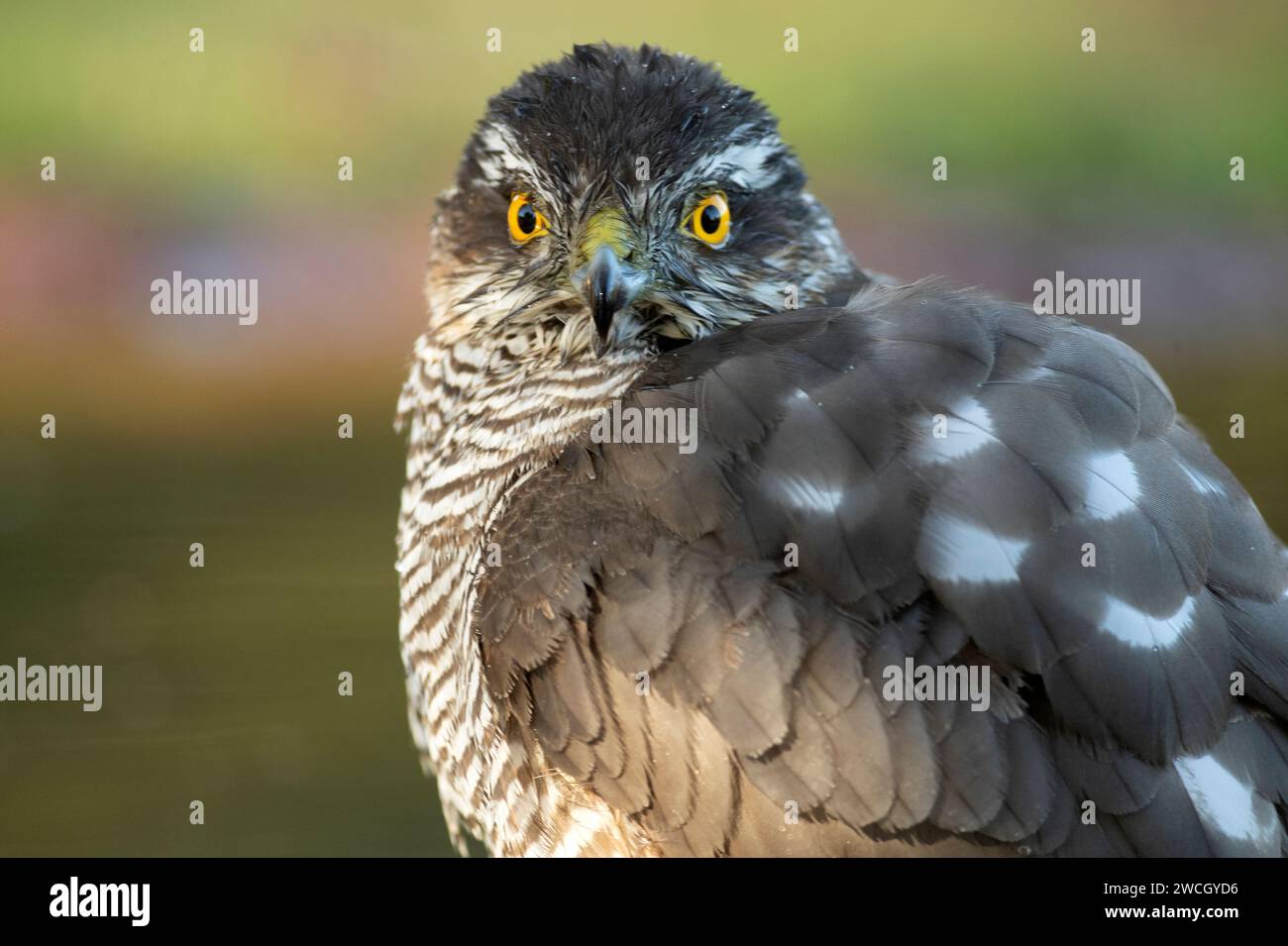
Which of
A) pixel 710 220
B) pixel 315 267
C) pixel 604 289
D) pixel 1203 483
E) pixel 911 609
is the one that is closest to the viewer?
pixel 911 609

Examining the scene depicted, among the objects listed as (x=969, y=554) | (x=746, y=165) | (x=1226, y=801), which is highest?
(x=746, y=165)

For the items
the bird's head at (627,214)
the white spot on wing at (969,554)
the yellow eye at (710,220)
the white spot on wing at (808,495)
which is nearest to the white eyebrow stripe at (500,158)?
the bird's head at (627,214)

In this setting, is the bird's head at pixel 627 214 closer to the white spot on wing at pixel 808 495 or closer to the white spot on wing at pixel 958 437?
the white spot on wing at pixel 808 495

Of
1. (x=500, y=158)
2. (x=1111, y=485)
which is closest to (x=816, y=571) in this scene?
(x=1111, y=485)

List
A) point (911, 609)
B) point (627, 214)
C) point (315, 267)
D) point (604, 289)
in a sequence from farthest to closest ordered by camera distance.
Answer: point (315, 267), point (627, 214), point (604, 289), point (911, 609)

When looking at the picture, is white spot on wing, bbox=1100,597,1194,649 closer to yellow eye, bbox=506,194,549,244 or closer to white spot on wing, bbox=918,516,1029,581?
white spot on wing, bbox=918,516,1029,581

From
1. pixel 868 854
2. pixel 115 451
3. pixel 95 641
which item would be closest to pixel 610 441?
pixel 868 854

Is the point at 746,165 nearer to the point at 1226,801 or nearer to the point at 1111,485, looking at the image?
the point at 1111,485
